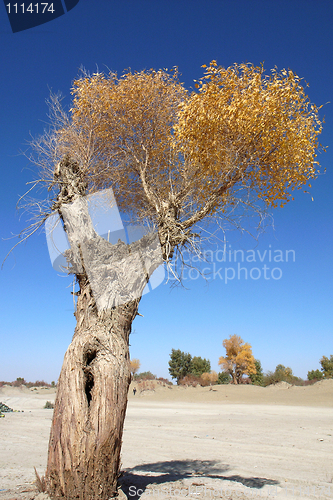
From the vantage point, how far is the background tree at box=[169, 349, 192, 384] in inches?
1957

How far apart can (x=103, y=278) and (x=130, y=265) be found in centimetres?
50

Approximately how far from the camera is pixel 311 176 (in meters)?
6.62

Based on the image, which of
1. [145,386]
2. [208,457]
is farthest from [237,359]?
[208,457]

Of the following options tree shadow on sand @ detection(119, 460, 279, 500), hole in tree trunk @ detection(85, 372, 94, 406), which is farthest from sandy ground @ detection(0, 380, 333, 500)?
hole in tree trunk @ detection(85, 372, 94, 406)

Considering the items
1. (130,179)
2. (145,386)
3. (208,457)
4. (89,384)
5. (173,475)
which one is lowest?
(145,386)

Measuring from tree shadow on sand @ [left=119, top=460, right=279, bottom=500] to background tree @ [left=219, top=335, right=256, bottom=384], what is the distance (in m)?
32.9

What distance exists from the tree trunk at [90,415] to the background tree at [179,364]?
47662 millimetres

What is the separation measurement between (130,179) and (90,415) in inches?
201

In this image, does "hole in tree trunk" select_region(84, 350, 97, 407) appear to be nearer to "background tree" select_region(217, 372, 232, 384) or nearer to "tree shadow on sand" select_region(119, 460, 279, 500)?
"tree shadow on sand" select_region(119, 460, 279, 500)

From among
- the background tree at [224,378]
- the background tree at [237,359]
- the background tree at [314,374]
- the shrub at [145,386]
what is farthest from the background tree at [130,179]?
the background tree at [314,374]

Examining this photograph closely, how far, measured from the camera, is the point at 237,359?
3828 centimetres

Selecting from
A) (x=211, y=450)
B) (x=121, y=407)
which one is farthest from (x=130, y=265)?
(x=211, y=450)

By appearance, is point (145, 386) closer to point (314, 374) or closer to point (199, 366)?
point (199, 366)

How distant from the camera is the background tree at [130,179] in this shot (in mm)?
4336
